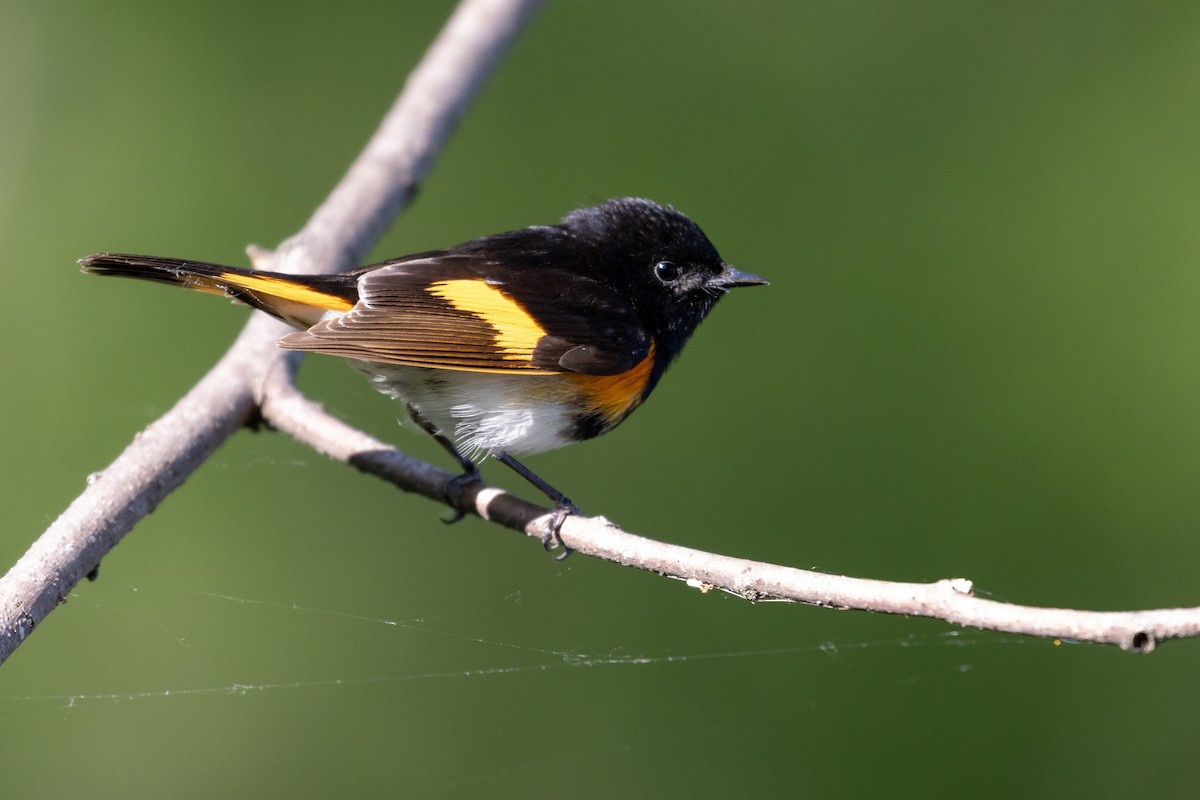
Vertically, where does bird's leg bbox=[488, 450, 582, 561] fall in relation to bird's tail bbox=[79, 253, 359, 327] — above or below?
below

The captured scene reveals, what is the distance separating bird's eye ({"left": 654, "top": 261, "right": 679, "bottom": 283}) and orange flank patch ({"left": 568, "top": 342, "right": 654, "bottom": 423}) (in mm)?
183

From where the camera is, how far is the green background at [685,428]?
7.96 feet

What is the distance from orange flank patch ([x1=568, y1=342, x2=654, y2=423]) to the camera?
2188 millimetres

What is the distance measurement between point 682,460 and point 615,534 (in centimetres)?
117

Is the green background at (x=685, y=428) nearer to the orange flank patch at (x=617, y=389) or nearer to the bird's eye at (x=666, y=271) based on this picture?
the bird's eye at (x=666, y=271)

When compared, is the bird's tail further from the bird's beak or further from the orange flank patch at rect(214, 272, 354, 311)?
the bird's beak

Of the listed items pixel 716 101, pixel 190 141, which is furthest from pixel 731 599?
pixel 190 141

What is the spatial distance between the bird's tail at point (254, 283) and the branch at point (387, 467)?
13cm

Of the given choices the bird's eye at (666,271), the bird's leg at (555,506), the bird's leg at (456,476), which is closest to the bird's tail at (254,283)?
the bird's leg at (456,476)

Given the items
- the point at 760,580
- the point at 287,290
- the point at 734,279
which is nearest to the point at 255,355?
the point at 287,290

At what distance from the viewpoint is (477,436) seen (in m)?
2.21

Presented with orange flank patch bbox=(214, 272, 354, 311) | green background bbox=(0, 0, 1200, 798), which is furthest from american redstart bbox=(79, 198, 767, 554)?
green background bbox=(0, 0, 1200, 798)

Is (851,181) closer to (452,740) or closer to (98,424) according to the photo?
(452,740)

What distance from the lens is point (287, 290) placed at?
2.01 meters
